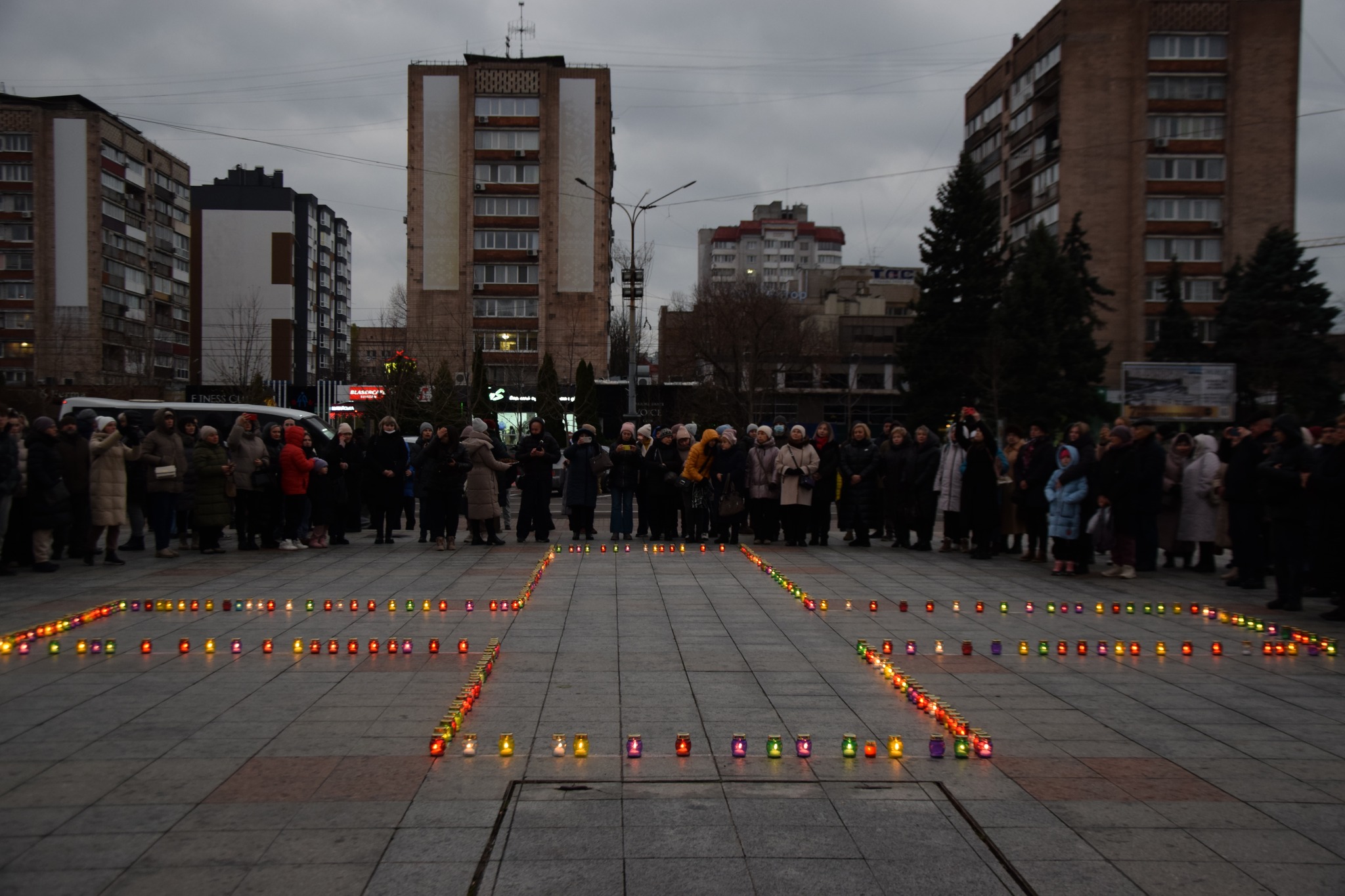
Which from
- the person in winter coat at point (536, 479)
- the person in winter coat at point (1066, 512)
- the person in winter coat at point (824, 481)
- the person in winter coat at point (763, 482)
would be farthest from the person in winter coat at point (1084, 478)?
the person in winter coat at point (536, 479)

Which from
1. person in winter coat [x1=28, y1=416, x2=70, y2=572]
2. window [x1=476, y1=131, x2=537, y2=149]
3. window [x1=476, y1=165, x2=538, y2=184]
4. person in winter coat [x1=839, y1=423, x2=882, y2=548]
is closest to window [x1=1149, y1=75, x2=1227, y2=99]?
window [x1=476, y1=131, x2=537, y2=149]

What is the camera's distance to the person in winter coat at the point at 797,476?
57.9ft

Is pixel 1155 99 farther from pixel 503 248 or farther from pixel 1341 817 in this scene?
pixel 1341 817

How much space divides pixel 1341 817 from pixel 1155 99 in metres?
65.5

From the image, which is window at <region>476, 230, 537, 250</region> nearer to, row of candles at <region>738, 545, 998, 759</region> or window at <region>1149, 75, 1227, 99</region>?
window at <region>1149, 75, 1227, 99</region>

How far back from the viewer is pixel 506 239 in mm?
71000

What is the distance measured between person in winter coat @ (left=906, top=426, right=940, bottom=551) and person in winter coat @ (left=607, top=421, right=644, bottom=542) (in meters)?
4.29

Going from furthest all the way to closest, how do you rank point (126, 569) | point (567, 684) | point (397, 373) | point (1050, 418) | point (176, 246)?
1. point (176, 246)
2. point (1050, 418)
3. point (397, 373)
4. point (126, 569)
5. point (567, 684)

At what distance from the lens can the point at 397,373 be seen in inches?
1785

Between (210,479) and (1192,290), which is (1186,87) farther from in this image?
(210,479)

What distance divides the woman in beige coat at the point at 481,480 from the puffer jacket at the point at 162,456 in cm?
401

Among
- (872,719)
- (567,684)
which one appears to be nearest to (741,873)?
(872,719)

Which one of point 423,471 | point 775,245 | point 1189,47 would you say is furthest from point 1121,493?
point 775,245

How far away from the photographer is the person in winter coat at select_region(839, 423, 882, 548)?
58.9 feet
